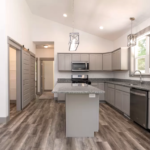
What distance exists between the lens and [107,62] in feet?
17.3

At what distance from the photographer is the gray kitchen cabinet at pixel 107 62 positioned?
5176 millimetres

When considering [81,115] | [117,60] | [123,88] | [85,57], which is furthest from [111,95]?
[81,115]

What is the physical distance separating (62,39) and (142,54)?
3311 millimetres

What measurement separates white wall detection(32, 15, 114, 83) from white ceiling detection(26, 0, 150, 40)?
0.27 metres

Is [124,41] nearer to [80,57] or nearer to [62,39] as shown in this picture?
[80,57]

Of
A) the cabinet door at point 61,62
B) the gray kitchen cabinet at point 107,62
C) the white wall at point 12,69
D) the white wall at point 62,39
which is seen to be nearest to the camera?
the white wall at point 12,69

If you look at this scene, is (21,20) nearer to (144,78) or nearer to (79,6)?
(79,6)

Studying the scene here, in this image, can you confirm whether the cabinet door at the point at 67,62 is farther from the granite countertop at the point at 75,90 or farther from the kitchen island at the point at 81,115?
the kitchen island at the point at 81,115

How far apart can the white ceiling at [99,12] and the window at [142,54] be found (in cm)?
55

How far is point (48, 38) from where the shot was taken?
5.52 metres

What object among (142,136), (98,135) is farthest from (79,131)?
(142,136)

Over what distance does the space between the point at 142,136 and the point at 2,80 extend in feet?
10.5

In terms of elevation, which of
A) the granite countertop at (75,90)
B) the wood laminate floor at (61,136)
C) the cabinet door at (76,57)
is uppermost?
the cabinet door at (76,57)

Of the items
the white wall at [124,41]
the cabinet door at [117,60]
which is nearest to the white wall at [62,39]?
the white wall at [124,41]
